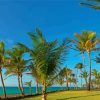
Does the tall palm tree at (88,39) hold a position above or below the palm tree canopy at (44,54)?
above

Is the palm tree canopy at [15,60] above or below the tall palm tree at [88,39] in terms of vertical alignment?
below

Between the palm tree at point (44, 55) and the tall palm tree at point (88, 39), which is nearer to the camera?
the palm tree at point (44, 55)

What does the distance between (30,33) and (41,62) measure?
1958 mm

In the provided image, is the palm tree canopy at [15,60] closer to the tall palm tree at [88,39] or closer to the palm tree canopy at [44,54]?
the tall palm tree at [88,39]

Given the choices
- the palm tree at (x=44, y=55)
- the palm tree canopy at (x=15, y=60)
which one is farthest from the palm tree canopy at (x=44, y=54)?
the palm tree canopy at (x=15, y=60)

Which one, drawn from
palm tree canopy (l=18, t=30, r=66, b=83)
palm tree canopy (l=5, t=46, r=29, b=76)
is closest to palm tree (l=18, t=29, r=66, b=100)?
palm tree canopy (l=18, t=30, r=66, b=83)

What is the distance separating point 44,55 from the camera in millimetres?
15562

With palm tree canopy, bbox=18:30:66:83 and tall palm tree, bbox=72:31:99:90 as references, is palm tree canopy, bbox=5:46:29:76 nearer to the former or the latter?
tall palm tree, bbox=72:31:99:90

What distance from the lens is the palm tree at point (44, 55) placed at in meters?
15.6

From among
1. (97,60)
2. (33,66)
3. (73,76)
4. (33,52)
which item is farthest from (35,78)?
(73,76)

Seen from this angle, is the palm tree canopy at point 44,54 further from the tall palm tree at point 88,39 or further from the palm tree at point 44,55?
the tall palm tree at point 88,39

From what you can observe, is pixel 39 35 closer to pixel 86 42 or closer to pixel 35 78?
pixel 35 78

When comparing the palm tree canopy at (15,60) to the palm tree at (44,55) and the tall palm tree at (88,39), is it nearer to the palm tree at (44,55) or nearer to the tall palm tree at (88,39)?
the tall palm tree at (88,39)

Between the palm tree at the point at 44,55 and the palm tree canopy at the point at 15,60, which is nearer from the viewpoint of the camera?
the palm tree at the point at 44,55
